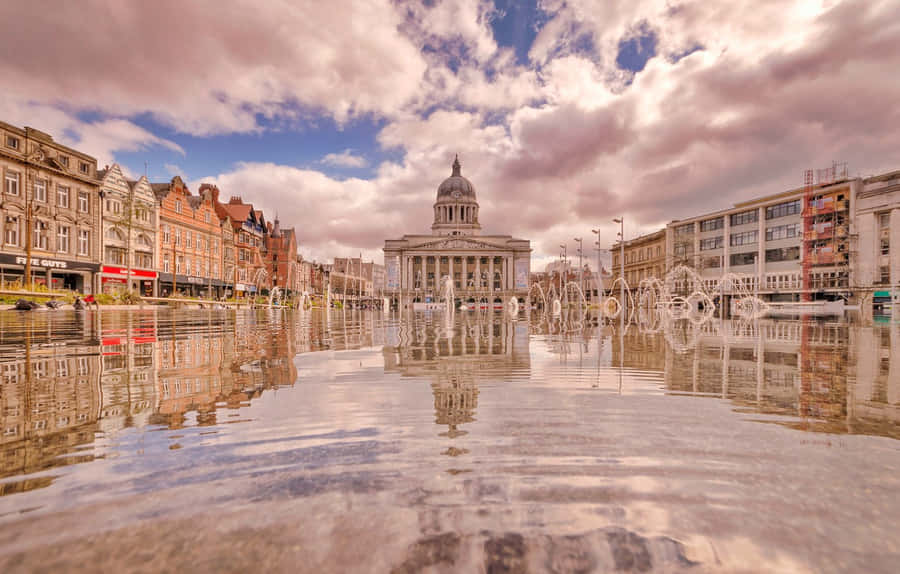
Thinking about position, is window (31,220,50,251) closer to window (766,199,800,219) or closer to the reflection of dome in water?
the reflection of dome in water

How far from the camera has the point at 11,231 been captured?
121 feet

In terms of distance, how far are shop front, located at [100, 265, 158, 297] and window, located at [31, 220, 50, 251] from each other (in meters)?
5.95

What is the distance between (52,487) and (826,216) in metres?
76.0

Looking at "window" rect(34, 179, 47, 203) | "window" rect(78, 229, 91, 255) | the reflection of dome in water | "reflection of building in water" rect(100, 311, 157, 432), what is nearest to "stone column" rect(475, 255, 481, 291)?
"window" rect(78, 229, 91, 255)

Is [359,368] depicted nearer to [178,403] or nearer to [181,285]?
[178,403]

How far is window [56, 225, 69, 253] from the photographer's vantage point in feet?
133

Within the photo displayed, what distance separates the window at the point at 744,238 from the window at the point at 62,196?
83155 mm

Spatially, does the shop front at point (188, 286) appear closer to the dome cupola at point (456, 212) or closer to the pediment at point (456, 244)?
the pediment at point (456, 244)

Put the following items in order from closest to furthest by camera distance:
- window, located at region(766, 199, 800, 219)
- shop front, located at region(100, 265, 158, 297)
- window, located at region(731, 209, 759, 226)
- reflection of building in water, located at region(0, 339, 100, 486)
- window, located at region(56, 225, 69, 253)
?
1. reflection of building in water, located at region(0, 339, 100, 486)
2. window, located at region(56, 225, 69, 253)
3. shop front, located at region(100, 265, 158, 297)
4. window, located at region(766, 199, 800, 219)
5. window, located at region(731, 209, 759, 226)

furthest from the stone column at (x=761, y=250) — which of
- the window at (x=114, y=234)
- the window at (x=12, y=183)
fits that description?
the window at (x=12, y=183)

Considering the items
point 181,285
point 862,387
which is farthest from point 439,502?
point 181,285

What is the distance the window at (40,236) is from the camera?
126 ft

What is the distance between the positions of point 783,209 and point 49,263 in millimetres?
84005

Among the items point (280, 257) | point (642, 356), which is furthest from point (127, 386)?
point (280, 257)
